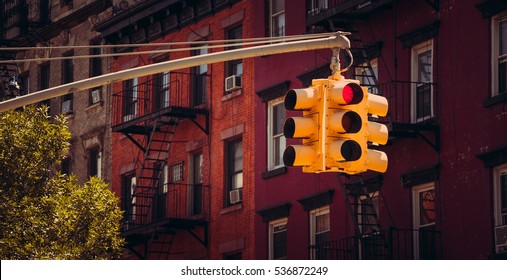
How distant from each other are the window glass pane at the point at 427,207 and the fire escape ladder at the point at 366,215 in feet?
3.29

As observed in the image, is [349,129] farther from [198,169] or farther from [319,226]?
[198,169]

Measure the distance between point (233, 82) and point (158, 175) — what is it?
472 centimetres

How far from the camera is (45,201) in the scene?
114 feet

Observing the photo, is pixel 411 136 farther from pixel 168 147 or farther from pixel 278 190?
pixel 168 147

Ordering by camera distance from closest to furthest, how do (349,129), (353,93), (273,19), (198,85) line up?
(349,129) → (353,93) → (273,19) → (198,85)

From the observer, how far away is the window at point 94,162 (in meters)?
50.4

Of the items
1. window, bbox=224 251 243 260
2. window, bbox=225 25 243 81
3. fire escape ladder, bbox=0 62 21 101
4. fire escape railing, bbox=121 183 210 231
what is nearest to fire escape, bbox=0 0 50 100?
fire escape ladder, bbox=0 62 21 101

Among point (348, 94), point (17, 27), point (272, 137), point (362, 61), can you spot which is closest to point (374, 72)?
point (362, 61)

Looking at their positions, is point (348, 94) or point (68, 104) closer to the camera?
point (348, 94)

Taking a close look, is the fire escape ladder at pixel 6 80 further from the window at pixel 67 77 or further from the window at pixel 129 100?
the window at pixel 129 100

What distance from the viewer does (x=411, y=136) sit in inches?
1359

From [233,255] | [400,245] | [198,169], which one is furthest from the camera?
[198,169]

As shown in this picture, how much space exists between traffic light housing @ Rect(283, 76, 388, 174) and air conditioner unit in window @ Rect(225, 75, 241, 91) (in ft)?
79.6

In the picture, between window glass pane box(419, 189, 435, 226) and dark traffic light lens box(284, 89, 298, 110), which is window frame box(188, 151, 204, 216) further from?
dark traffic light lens box(284, 89, 298, 110)
